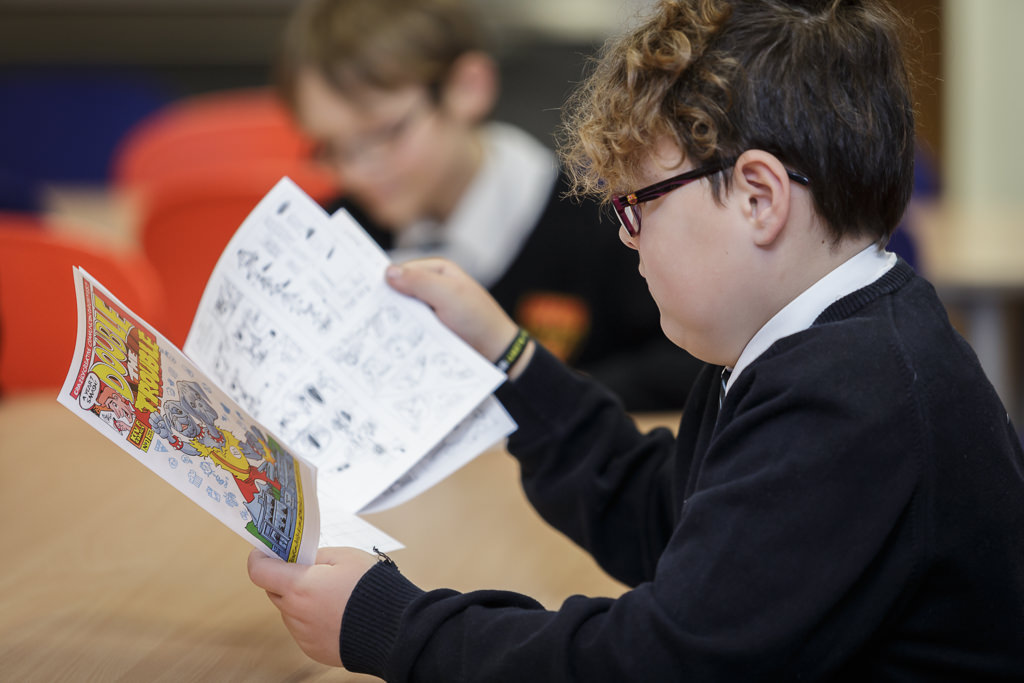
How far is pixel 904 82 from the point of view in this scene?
2.18ft

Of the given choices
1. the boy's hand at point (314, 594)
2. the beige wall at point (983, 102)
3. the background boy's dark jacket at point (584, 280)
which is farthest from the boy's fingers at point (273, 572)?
the beige wall at point (983, 102)

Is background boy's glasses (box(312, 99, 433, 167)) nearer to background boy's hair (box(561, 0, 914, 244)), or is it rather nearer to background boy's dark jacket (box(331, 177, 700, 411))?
background boy's dark jacket (box(331, 177, 700, 411))

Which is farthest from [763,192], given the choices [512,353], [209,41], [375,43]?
[209,41]

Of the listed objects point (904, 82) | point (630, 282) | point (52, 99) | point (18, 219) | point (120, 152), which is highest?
point (52, 99)

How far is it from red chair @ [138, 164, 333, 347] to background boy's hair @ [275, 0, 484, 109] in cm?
21

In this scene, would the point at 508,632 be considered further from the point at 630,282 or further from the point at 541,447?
the point at 630,282

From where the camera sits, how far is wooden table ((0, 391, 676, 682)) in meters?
0.71

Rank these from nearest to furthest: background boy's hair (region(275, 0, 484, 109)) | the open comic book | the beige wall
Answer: the open comic book, background boy's hair (region(275, 0, 484, 109)), the beige wall

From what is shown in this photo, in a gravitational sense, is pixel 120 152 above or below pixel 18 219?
above

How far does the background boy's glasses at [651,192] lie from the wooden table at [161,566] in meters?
0.30

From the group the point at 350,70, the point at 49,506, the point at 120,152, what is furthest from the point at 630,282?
the point at 120,152

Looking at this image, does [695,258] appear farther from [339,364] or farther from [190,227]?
[190,227]

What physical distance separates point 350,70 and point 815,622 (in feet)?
4.23

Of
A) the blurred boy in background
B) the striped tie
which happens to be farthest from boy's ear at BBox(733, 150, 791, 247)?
the blurred boy in background
